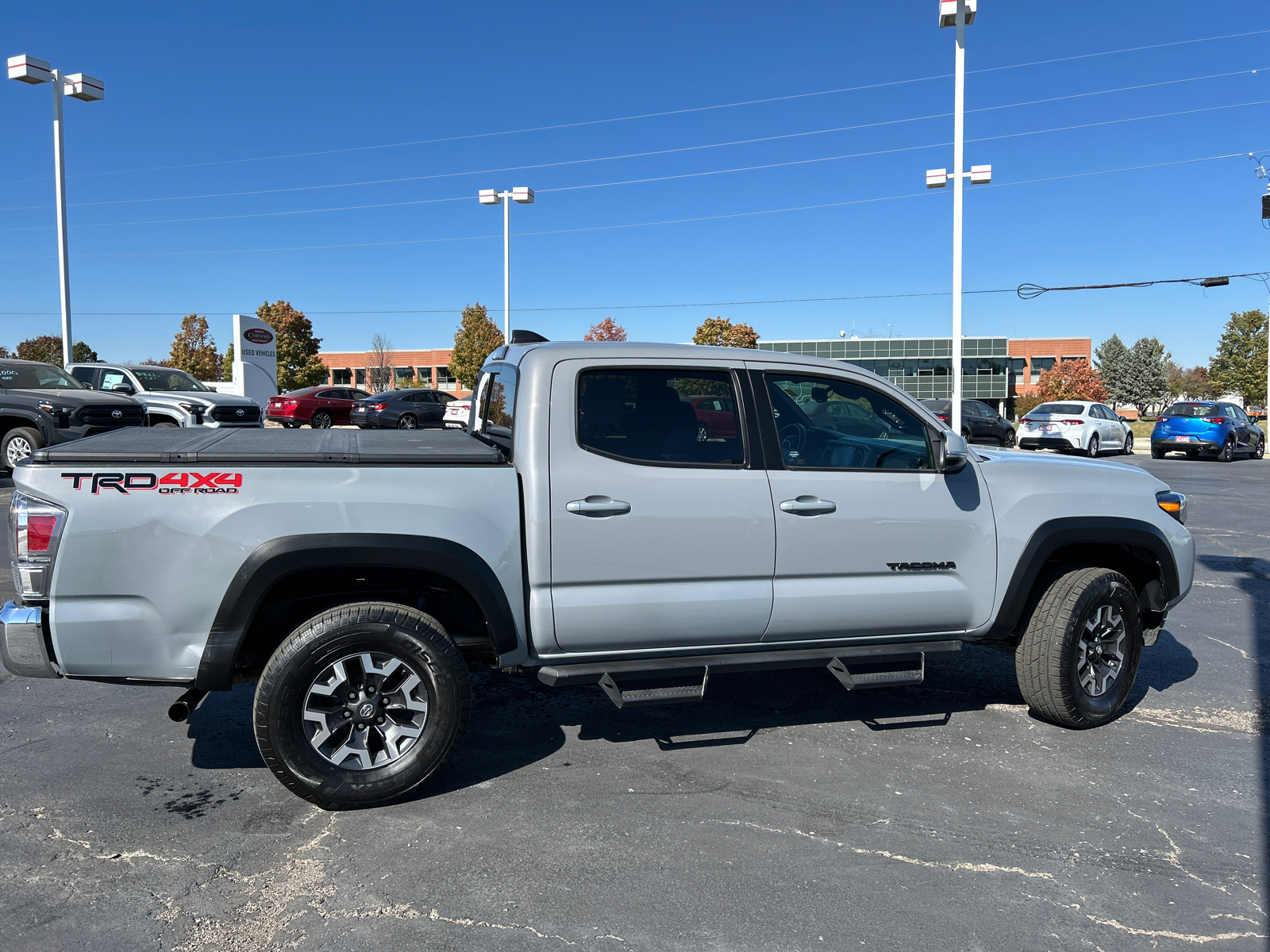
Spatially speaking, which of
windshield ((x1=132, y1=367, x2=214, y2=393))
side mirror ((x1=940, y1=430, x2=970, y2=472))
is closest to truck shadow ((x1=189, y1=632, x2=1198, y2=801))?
side mirror ((x1=940, y1=430, x2=970, y2=472))

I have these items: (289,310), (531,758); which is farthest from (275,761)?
(289,310)

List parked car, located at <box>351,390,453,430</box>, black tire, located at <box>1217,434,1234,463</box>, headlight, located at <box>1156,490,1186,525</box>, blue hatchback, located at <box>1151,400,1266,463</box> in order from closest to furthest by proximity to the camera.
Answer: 1. headlight, located at <box>1156,490,1186,525</box>
2. blue hatchback, located at <box>1151,400,1266,463</box>
3. black tire, located at <box>1217,434,1234,463</box>
4. parked car, located at <box>351,390,453,430</box>

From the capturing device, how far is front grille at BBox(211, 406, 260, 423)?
63.0 feet

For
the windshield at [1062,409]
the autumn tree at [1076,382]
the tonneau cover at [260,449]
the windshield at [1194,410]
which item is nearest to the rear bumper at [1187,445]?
the windshield at [1194,410]

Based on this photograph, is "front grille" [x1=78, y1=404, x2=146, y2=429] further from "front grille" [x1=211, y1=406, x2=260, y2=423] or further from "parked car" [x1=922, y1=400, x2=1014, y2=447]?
"parked car" [x1=922, y1=400, x2=1014, y2=447]

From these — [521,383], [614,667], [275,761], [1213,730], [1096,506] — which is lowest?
[1213,730]

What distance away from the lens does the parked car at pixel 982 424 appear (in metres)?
27.3

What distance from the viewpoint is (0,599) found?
23.6 ft

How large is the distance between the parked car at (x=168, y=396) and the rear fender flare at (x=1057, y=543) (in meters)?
16.4

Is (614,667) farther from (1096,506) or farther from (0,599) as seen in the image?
(0,599)

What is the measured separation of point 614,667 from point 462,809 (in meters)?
0.83

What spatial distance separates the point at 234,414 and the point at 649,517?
17.8 meters

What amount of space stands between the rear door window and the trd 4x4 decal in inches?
55.1

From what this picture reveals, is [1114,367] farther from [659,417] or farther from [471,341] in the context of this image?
[659,417]
